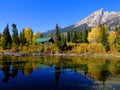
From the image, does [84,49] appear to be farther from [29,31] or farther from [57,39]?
[29,31]

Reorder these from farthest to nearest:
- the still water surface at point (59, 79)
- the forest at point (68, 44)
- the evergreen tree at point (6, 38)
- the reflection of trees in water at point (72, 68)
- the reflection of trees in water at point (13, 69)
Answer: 1. the evergreen tree at point (6, 38)
2. the forest at point (68, 44)
3. the reflection of trees in water at point (72, 68)
4. the reflection of trees in water at point (13, 69)
5. the still water surface at point (59, 79)

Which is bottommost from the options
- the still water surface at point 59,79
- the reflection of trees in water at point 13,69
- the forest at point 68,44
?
the still water surface at point 59,79

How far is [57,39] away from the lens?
141250mm

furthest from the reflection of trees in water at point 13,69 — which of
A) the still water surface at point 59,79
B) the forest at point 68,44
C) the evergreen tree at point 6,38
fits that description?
the evergreen tree at point 6,38

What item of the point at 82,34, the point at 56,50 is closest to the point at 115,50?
the point at 56,50

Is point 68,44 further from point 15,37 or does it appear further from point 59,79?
point 59,79

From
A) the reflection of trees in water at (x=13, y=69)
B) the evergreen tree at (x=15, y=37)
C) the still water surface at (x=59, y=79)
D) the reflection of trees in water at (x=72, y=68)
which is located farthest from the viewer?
the evergreen tree at (x=15, y=37)

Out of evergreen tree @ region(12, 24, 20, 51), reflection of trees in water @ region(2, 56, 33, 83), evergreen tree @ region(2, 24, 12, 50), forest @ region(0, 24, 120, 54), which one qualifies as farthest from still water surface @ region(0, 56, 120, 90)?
evergreen tree @ region(12, 24, 20, 51)

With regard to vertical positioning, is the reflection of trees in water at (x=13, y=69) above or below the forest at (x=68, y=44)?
below

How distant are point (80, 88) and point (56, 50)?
10635 cm

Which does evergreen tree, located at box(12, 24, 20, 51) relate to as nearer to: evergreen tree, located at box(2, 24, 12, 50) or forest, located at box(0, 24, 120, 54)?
forest, located at box(0, 24, 120, 54)

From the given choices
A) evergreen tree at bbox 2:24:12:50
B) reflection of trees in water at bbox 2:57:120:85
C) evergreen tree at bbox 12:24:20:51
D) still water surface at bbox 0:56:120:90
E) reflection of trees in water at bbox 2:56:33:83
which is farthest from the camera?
evergreen tree at bbox 12:24:20:51

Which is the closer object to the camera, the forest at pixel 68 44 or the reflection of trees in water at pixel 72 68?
the reflection of trees in water at pixel 72 68

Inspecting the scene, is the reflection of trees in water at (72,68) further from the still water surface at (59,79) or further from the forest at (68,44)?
the forest at (68,44)
